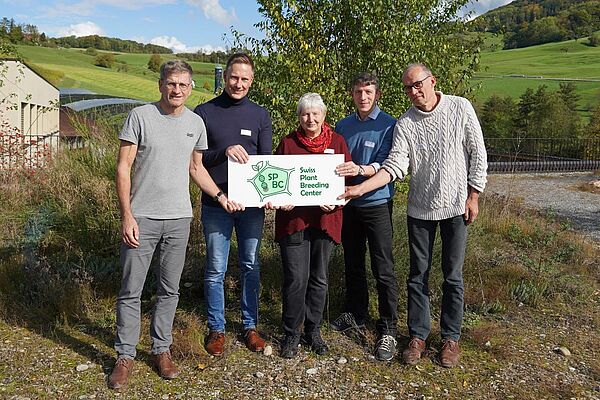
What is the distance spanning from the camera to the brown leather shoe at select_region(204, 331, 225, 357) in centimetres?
433

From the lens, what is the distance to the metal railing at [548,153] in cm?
2214

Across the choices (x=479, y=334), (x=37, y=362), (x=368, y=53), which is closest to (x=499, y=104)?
(x=368, y=53)

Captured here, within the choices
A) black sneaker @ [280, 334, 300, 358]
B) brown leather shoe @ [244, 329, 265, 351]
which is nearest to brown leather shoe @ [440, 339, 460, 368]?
black sneaker @ [280, 334, 300, 358]

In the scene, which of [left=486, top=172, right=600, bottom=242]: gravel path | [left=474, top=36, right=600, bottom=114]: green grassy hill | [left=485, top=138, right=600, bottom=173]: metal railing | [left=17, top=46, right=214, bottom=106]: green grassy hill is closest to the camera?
[left=486, top=172, right=600, bottom=242]: gravel path

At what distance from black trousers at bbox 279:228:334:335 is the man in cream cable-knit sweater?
1.61 ft

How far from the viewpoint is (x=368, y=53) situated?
6883mm

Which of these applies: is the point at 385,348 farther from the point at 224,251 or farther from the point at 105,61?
the point at 105,61

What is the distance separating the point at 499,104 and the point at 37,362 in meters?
30.7

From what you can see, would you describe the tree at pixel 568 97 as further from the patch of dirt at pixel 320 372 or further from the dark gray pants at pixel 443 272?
the dark gray pants at pixel 443 272

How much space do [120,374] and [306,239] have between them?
1.68 meters

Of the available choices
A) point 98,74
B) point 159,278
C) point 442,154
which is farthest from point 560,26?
point 159,278

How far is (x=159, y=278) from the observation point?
403 centimetres

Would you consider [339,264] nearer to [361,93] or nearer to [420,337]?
[420,337]

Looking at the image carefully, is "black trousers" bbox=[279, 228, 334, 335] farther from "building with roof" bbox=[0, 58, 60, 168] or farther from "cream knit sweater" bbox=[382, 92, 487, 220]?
"building with roof" bbox=[0, 58, 60, 168]
